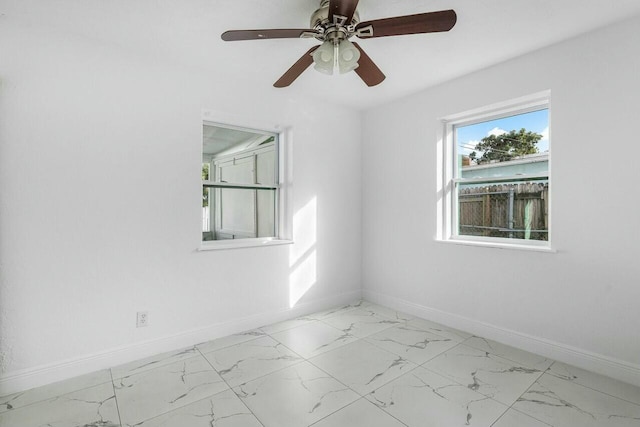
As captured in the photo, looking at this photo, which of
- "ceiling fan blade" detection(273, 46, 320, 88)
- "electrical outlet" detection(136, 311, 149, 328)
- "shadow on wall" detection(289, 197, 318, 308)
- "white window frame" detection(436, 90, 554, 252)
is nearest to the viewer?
"ceiling fan blade" detection(273, 46, 320, 88)

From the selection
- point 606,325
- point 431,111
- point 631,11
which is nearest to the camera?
point 631,11

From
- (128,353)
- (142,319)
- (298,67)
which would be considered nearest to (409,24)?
(298,67)

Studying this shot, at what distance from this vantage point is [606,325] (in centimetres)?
229

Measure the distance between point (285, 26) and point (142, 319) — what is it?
2419 millimetres

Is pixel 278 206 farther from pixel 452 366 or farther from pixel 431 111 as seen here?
pixel 452 366

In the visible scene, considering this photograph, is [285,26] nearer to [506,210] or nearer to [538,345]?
[506,210]

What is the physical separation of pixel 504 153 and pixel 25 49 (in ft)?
12.3

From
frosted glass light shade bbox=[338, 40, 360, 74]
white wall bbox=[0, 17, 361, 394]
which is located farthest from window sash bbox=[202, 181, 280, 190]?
frosted glass light shade bbox=[338, 40, 360, 74]

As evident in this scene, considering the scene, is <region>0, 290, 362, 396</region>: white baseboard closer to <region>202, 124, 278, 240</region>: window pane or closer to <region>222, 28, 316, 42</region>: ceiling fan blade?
<region>202, 124, 278, 240</region>: window pane

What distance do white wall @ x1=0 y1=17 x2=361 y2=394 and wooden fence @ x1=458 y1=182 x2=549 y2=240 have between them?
202 cm

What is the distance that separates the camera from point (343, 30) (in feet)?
6.28

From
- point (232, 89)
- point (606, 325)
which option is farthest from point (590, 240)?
point (232, 89)

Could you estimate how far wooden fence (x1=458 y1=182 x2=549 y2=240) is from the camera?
274 cm

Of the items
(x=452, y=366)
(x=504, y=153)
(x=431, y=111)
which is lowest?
(x=452, y=366)
